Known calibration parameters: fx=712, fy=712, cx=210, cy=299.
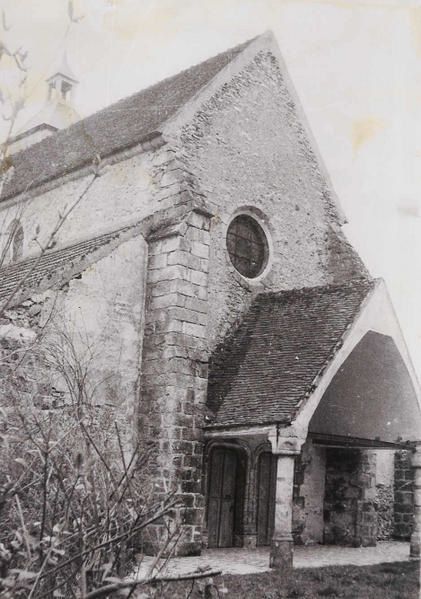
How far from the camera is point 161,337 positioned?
11.2 m

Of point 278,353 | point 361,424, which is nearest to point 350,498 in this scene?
point 361,424

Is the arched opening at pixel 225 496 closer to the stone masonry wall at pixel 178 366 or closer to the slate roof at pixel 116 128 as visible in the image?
the stone masonry wall at pixel 178 366

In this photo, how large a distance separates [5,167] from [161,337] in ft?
24.6

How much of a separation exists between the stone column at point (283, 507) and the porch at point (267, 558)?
281 mm

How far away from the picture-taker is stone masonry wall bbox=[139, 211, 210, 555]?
10.7 meters

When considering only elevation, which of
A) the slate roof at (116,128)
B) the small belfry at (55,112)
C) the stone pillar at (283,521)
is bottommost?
the stone pillar at (283,521)

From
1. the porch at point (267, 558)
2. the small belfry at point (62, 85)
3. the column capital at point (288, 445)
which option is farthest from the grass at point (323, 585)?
the small belfry at point (62, 85)

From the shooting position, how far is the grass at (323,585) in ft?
24.9

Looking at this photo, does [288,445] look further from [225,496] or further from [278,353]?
[225,496]

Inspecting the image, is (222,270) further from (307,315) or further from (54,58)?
(54,58)

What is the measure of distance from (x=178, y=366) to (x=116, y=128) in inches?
241

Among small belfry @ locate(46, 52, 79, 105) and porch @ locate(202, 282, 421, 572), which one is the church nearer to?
porch @ locate(202, 282, 421, 572)

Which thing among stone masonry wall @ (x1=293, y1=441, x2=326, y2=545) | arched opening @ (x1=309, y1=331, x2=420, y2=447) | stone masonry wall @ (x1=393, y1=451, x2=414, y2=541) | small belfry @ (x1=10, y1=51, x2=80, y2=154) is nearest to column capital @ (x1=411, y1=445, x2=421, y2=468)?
arched opening @ (x1=309, y1=331, x2=420, y2=447)

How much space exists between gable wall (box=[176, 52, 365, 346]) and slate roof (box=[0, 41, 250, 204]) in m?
0.65
